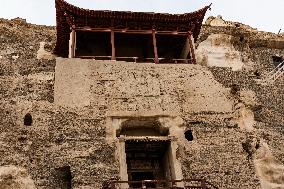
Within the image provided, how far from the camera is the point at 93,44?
A: 2116 centimetres

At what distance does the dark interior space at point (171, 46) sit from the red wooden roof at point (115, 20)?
1.53 feet

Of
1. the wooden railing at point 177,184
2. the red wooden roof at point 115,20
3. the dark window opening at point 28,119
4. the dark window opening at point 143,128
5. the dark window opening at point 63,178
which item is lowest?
the wooden railing at point 177,184

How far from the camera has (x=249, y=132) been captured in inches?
712

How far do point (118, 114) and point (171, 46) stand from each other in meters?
5.72

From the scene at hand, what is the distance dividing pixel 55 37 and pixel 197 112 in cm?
789

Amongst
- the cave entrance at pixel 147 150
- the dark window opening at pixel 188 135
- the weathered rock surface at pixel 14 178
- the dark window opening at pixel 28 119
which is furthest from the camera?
the dark window opening at pixel 188 135

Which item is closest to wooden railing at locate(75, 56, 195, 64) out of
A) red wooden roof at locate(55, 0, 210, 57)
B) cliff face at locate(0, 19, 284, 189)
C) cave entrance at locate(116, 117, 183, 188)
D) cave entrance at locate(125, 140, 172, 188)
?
cliff face at locate(0, 19, 284, 189)

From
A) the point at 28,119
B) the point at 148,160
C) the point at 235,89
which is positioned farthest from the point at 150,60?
the point at 28,119

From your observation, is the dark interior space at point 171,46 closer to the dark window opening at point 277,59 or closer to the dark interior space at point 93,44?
the dark interior space at point 93,44

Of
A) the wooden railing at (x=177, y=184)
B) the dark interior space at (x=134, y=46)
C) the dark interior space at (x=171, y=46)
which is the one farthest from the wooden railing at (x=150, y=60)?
the wooden railing at (x=177, y=184)

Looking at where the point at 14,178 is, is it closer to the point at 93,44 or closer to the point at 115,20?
the point at 93,44

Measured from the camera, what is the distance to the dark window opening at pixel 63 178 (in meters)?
15.4

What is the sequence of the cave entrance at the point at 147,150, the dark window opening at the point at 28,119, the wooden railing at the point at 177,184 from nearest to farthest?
the wooden railing at the point at 177,184
the cave entrance at the point at 147,150
the dark window opening at the point at 28,119

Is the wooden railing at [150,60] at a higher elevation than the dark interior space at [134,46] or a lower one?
lower
